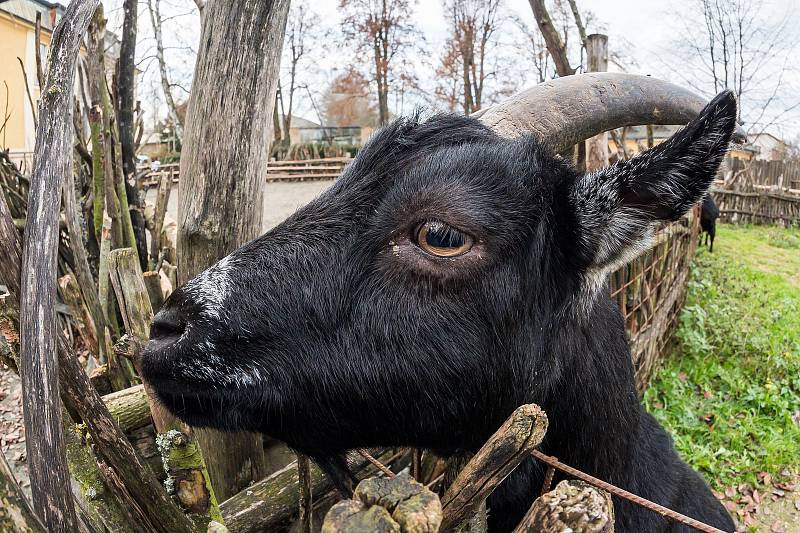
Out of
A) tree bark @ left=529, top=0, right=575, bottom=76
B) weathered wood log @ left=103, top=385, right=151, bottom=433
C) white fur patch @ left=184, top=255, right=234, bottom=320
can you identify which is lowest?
weathered wood log @ left=103, top=385, right=151, bottom=433

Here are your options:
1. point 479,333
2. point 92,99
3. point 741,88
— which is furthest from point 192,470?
point 741,88

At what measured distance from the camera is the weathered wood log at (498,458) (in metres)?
1.07

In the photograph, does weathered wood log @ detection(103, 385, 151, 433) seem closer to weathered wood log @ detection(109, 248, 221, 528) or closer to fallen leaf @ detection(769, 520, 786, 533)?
weathered wood log @ detection(109, 248, 221, 528)

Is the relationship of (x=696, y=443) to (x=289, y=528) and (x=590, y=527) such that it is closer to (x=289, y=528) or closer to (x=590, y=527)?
(x=289, y=528)

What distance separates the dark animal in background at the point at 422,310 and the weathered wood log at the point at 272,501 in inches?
36.4

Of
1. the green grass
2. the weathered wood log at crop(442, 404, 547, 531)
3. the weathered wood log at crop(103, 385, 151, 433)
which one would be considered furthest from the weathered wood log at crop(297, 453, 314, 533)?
the green grass

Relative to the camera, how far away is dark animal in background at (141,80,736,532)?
5.37 feet

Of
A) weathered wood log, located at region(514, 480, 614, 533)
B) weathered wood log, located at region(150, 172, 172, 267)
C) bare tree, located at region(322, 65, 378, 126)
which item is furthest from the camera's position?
bare tree, located at region(322, 65, 378, 126)

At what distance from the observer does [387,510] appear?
0.82m

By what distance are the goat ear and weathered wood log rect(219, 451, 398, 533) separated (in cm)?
183

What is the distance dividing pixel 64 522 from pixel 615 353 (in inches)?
72.0

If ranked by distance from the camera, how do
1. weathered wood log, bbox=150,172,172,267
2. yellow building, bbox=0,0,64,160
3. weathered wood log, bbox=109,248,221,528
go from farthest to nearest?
yellow building, bbox=0,0,64,160 → weathered wood log, bbox=150,172,172,267 → weathered wood log, bbox=109,248,221,528

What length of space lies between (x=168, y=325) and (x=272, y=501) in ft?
4.49

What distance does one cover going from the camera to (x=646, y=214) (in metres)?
1.60
